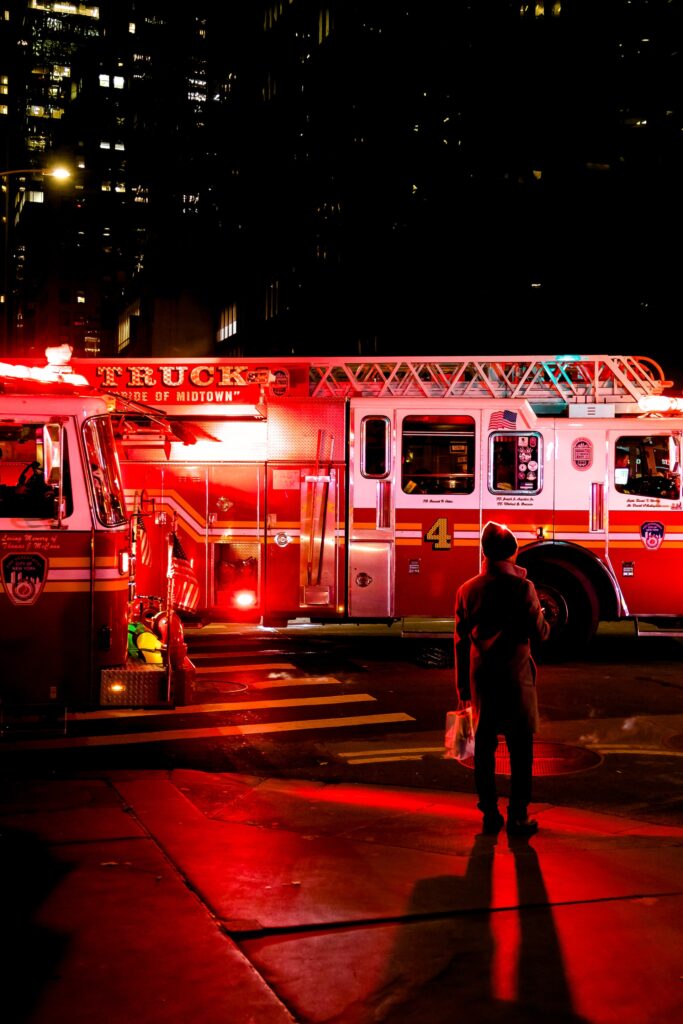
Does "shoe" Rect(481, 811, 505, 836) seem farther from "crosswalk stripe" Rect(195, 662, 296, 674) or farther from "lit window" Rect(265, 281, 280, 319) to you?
"lit window" Rect(265, 281, 280, 319)

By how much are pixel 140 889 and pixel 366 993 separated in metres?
1.52

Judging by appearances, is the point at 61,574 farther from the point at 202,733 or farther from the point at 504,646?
the point at 504,646

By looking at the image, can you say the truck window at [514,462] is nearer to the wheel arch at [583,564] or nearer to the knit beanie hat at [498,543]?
the wheel arch at [583,564]

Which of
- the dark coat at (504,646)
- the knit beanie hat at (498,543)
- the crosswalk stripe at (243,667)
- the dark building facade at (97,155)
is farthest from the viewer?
the dark building facade at (97,155)

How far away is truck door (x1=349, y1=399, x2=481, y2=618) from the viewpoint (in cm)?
1237

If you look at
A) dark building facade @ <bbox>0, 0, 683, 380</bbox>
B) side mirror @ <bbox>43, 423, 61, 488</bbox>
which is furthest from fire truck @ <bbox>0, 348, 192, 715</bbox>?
dark building facade @ <bbox>0, 0, 683, 380</bbox>

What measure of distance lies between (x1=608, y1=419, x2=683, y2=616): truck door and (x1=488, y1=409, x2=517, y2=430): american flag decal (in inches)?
45.4

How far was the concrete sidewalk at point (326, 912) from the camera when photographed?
166 inches

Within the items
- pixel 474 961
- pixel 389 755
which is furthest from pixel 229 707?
pixel 474 961

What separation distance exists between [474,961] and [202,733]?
489cm

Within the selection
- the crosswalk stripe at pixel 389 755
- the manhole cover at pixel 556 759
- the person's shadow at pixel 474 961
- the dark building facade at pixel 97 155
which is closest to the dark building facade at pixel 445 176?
the crosswalk stripe at pixel 389 755

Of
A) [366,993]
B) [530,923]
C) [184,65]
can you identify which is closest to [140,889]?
[366,993]

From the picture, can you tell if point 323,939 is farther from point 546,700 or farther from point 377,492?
point 377,492

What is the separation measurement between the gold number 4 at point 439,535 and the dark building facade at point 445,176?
1892 centimetres
